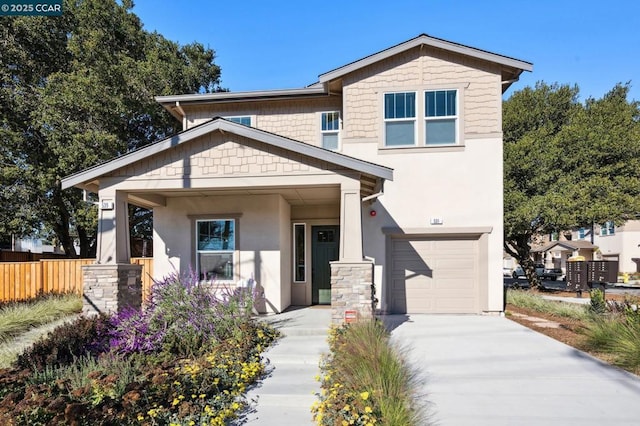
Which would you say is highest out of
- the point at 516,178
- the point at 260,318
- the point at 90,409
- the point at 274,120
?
the point at 274,120

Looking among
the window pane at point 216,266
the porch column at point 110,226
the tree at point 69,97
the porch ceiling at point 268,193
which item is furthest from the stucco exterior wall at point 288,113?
the tree at point 69,97

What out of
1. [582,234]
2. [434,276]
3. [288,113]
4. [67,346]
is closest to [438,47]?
[288,113]

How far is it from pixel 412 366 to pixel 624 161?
1763cm

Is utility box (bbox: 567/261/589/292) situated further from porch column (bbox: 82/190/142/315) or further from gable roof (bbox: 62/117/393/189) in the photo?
porch column (bbox: 82/190/142/315)

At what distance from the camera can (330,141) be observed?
35.9ft

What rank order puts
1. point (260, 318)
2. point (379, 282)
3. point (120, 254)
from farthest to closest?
point (379, 282)
point (260, 318)
point (120, 254)

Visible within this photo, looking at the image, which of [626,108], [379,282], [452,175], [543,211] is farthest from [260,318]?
[626,108]

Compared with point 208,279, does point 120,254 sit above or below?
above

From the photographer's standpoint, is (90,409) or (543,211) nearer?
(90,409)

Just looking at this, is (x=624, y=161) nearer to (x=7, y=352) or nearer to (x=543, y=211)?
(x=543, y=211)

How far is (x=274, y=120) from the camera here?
36.9ft

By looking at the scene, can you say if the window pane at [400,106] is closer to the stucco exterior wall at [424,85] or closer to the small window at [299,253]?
the stucco exterior wall at [424,85]

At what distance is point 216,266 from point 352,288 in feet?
13.9

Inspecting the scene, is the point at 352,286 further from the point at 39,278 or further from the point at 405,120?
the point at 39,278
